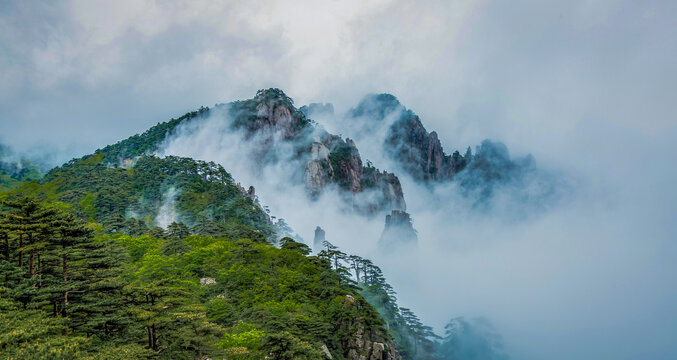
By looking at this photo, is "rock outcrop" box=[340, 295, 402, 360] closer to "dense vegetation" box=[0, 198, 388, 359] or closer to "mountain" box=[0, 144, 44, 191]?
"dense vegetation" box=[0, 198, 388, 359]

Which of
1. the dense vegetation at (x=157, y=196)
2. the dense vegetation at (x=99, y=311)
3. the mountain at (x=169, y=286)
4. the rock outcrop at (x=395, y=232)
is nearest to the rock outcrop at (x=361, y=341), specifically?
the mountain at (x=169, y=286)

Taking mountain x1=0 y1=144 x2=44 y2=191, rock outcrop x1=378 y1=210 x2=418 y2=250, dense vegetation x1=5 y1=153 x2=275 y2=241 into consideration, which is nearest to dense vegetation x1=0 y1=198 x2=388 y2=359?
dense vegetation x1=5 y1=153 x2=275 y2=241

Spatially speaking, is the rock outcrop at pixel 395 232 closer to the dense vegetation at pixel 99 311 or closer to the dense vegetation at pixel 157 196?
Answer: the dense vegetation at pixel 157 196

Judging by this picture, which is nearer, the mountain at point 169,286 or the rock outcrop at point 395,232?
the mountain at point 169,286

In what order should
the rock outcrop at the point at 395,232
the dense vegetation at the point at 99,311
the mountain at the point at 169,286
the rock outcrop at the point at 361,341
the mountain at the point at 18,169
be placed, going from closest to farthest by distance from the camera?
the dense vegetation at the point at 99,311
the mountain at the point at 169,286
the rock outcrop at the point at 361,341
the mountain at the point at 18,169
the rock outcrop at the point at 395,232

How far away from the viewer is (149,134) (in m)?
194

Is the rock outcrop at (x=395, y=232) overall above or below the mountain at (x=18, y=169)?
below

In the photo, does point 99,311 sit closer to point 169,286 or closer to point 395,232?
point 169,286

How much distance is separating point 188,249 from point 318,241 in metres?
106

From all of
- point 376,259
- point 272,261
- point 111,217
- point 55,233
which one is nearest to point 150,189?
point 111,217

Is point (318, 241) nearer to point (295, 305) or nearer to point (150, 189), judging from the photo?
point (150, 189)

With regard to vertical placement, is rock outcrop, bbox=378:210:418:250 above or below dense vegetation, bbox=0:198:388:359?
above

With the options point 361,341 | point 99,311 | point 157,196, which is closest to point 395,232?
point 157,196

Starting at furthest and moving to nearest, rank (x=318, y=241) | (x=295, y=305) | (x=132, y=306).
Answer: (x=318, y=241) → (x=295, y=305) → (x=132, y=306)
